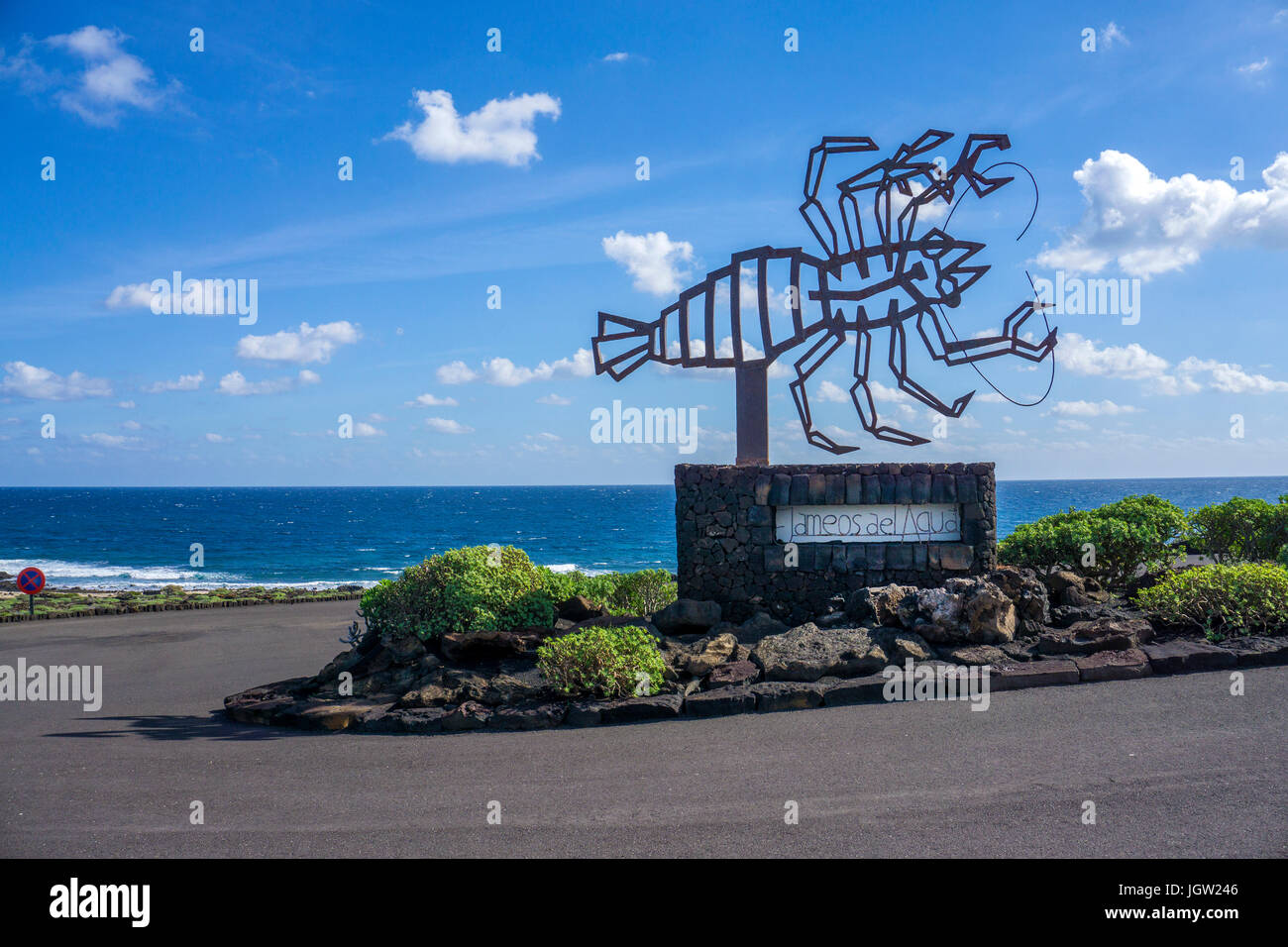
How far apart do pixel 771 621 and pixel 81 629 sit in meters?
14.4

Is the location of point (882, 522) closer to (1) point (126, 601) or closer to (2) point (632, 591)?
(2) point (632, 591)

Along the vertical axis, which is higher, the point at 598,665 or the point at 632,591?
the point at 632,591

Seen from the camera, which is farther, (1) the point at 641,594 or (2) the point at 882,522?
(1) the point at 641,594

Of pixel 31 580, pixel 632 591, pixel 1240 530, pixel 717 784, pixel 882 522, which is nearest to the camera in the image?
pixel 717 784

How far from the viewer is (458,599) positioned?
10.4m

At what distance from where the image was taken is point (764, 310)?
1152 cm

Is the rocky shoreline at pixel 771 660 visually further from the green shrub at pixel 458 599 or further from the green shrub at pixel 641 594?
the green shrub at pixel 641 594

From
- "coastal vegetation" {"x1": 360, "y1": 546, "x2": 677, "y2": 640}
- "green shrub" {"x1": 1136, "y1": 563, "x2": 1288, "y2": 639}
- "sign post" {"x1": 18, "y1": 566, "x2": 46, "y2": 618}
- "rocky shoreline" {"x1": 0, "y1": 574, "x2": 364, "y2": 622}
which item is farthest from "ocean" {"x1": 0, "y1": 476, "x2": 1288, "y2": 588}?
"green shrub" {"x1": 1136, "y1": 563, "x2": 1288, "y2": 639}

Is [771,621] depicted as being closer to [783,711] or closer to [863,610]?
[863,610]

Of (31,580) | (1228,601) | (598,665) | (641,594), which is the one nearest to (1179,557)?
(1228,601)

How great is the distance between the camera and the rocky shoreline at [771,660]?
808cm

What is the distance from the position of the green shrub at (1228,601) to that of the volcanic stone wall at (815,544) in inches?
77.9

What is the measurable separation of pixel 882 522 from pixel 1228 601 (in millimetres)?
3795
